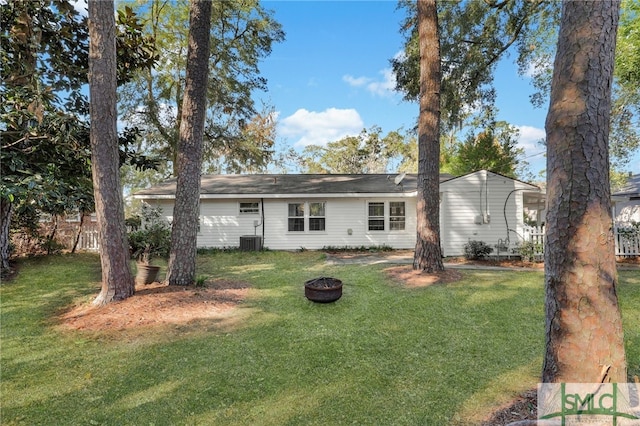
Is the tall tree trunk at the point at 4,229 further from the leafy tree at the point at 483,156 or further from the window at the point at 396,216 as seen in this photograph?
the leafy tree at the point at 483,156

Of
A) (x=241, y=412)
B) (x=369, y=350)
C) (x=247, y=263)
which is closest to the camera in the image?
(x=241, y=412)

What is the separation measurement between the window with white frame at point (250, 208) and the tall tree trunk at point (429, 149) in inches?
310

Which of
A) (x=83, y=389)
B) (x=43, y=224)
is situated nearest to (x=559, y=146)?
(x=83, y=389)

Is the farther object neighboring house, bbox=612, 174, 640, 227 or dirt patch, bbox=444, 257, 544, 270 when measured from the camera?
neighboring house, bbox=612, 174, 640, 227

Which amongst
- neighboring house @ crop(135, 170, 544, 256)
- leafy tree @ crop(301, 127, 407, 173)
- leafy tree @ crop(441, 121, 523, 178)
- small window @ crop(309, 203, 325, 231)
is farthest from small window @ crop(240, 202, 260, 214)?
leafy tree @ crop(301, 127, 407, 173)

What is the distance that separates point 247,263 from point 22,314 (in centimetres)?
568

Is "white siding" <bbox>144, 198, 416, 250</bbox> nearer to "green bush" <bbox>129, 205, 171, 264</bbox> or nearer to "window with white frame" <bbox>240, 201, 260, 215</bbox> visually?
"window with white frame" <bbox>240, 201, 260, 215</bbox>

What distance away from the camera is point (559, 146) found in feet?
7.68

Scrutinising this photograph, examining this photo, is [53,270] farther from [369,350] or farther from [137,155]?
[369,350]

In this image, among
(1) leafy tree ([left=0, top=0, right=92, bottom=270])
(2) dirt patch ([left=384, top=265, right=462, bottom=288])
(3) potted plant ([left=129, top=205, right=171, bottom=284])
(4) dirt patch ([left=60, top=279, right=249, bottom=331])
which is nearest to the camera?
(4) dirt patch ([left=60, top=279, right=249, bottom=331])

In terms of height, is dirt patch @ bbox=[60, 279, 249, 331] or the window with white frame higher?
the window with white frame

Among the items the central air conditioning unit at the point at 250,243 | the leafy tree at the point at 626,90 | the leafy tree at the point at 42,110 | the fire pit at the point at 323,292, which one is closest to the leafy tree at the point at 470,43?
the leafy tree at the point at 626,90

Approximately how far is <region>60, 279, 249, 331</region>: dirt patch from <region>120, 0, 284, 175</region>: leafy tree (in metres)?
13.4

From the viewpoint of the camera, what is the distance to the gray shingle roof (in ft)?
44.3
